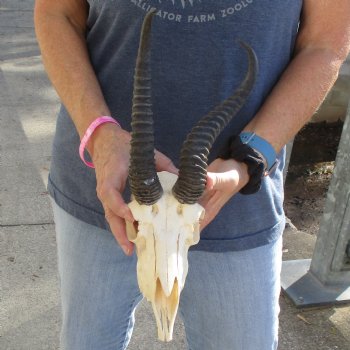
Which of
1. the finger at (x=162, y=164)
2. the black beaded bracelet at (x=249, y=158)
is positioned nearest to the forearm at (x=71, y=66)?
the finger at (x=162, y=164)

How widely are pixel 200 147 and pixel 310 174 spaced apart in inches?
188

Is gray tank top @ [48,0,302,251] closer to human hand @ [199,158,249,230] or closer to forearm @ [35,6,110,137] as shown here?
forearm @ [35,6,110,137]

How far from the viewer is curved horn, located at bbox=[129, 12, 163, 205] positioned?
1.35m

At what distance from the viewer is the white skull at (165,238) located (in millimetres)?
1539

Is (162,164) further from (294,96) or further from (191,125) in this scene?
(294,96)

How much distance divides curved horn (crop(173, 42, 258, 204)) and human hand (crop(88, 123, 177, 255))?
14 cm

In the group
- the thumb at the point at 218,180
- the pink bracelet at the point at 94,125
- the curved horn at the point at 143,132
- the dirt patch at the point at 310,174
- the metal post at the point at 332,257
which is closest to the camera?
the curved horn at the point at 143,132

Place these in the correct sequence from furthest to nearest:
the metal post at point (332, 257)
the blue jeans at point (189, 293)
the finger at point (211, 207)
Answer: the metal post at point (332, 257)
the blue jeans at point (189, 293)
the finger at point (211, 207)

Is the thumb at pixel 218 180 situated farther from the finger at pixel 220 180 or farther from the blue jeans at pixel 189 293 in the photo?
the blue jeans at pixel 189 293

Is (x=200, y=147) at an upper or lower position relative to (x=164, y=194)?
upper

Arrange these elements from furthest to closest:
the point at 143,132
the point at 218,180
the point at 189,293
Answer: the point at 189,293 → the point at 218,180 → the point at 143,132

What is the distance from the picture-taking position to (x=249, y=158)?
1.68m

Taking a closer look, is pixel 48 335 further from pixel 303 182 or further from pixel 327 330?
pixel 303 182

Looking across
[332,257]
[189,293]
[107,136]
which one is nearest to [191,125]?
[107,136]
